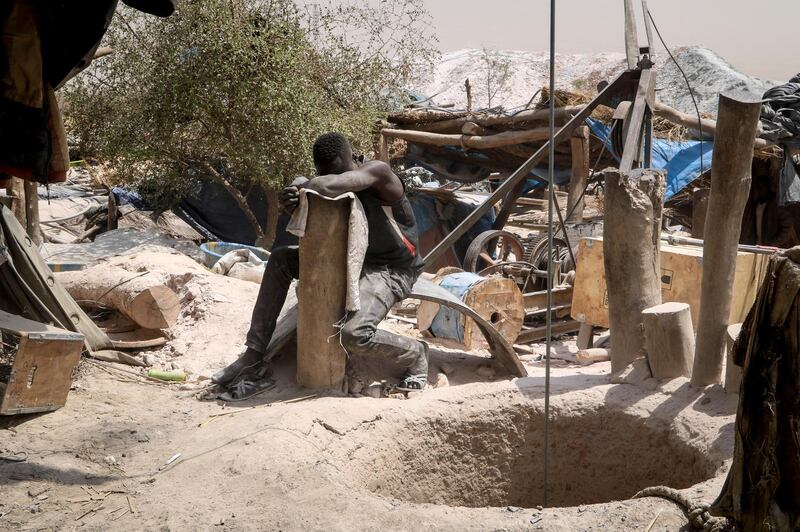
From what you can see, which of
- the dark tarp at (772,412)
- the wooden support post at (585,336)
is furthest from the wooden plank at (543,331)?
the dark tarp at (772,412)

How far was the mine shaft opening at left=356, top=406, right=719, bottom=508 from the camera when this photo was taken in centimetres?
464

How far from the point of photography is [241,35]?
31.6 ft

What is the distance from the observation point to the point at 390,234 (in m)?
5.52

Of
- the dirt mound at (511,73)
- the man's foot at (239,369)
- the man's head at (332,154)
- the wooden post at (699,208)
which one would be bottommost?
the man's foot at (239,369)

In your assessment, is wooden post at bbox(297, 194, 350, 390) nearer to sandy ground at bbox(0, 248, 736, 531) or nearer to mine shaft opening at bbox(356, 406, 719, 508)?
sandy ground at bbox(0, 248, 736, 531)

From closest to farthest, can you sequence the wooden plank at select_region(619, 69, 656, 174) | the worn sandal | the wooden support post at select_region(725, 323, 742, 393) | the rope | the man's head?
1. the rope
2. the wooden support post at select_region(725, 323, 742, 393)
3. the man's head
4. the worn sandal
5. the wooden plank at select_region(619, 69, 656, 174)

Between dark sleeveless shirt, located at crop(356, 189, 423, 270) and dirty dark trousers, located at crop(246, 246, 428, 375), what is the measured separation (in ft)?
0.23

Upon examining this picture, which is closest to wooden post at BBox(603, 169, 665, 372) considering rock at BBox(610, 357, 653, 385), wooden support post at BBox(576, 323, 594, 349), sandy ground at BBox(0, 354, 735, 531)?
rock at BBox(610, 357, 653, 385)

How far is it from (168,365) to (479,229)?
22.6 feet

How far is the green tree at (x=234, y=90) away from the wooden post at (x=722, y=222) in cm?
646

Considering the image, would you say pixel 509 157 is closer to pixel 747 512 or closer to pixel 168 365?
pixel 168 365

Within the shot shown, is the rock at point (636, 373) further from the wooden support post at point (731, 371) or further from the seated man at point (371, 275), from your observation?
the seated man at point (371, 275)

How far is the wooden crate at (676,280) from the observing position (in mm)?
6516

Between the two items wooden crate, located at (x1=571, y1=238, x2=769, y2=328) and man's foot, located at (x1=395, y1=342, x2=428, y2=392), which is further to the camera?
wooden crate, located at (x1=571, y1=238, x2=769, y2=328)
